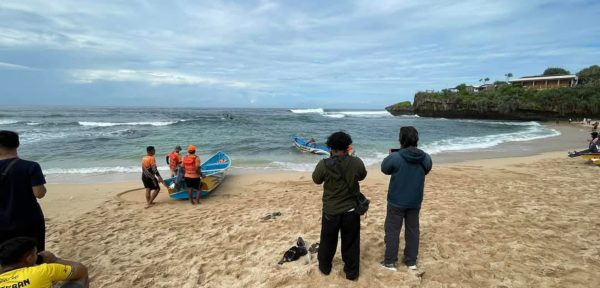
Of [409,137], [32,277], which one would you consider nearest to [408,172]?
[409,137]

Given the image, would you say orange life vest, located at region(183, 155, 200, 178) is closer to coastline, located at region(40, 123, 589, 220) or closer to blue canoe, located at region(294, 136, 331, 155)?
coastline, located at region(40, 123, 589, 220)

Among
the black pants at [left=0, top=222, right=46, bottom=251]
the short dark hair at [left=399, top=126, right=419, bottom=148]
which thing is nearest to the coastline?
the black pants at [left=0, top=222, right=46, bottom=251]

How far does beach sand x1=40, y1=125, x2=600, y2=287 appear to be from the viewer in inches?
160

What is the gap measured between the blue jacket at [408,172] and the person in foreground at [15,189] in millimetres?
3687

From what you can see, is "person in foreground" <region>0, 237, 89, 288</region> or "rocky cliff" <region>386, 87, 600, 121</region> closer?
"person in foreground" <region>0, 237, 89, 288</region>

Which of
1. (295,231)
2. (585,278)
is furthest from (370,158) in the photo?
(585,278)

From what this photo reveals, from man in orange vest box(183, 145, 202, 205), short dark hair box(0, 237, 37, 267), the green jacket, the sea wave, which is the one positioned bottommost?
the sea wave

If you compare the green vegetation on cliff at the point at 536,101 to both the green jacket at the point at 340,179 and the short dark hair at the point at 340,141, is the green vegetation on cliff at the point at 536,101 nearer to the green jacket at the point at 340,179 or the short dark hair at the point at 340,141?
the green jacket at the point at 340,179

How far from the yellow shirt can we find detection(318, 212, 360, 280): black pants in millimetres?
2528

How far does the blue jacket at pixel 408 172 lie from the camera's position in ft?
12.0

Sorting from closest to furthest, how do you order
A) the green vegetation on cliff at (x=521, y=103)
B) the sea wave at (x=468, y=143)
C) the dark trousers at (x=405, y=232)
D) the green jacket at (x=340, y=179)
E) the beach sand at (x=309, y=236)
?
the green jacket at (x=340, y=179) < the dark trousers at (x=405, y=232) < the beach sand at (x=309, y=236) < the sea wave at (x=468, y=143) < the green vegetation on cliff at (x=521, y=103)

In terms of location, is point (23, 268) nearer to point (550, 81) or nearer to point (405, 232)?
point (405, 232)

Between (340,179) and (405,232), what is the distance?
3.95 feet

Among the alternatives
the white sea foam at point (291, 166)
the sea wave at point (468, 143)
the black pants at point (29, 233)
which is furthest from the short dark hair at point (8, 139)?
the sea wave at point (468, 143)
